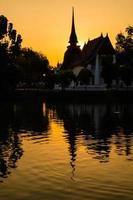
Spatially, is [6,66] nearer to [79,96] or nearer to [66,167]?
[79,96]

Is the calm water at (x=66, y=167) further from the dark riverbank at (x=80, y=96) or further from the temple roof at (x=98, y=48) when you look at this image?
the temple roof at (x=98, y=48)

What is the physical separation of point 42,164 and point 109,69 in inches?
3251

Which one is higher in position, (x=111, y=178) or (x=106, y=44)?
(x=106, y=44)

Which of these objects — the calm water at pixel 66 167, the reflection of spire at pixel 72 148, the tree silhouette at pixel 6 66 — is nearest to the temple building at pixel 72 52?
the tree silhouette at pixel 6 66

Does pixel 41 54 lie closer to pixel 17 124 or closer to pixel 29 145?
pixel 17 124

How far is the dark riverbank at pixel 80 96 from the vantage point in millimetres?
87463

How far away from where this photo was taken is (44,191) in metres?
14.7

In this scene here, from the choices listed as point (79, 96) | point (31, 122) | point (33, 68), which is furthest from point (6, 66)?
point (33, 68)

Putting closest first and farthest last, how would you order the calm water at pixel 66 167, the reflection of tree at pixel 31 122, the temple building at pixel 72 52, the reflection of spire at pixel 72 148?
the calm water at pixel 66 167
the reflection of spire at pixel 72 148
the reflection of tree at pixel 31 122
the temple building at pixel 72 52

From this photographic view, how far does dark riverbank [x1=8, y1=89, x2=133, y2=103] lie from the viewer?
87463mm

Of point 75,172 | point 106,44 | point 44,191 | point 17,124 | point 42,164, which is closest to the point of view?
point 44,191

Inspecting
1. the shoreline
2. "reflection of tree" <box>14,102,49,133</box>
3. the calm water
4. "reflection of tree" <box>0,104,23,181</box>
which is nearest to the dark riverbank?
the shoreline

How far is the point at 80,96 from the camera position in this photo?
295 feet

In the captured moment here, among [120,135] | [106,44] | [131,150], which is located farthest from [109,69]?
[131,150]
